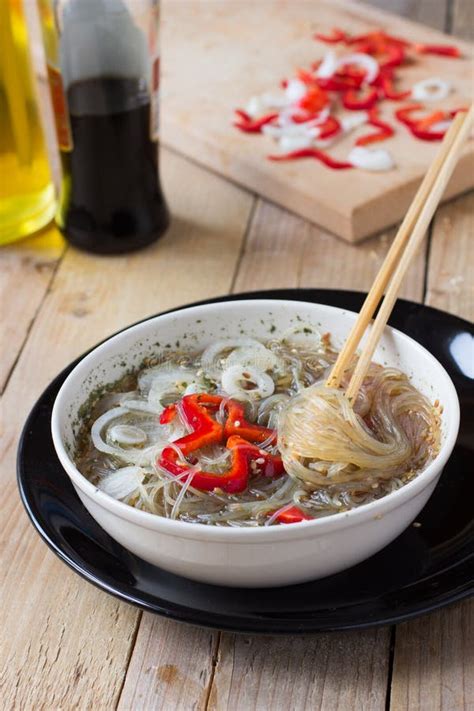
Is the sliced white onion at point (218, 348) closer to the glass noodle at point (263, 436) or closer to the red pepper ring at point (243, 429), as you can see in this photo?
the glass noodle at point (263, 436)

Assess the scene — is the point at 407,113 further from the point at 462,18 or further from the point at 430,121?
the point at 462,18

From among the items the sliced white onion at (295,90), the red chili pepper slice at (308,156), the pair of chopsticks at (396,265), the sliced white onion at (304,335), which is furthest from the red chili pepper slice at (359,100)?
the sliced white onion at (304,335)

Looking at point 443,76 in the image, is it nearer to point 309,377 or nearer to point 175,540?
point 309,377

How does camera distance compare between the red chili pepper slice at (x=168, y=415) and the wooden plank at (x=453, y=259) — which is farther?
the wooden plank at (x=453, y=259)

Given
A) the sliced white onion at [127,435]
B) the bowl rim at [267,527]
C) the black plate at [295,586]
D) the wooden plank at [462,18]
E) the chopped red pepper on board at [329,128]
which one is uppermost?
the bowl rim at [267,527]

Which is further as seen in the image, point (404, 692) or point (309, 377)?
point (309, 377)

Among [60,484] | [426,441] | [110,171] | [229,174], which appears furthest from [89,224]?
[426,441]
